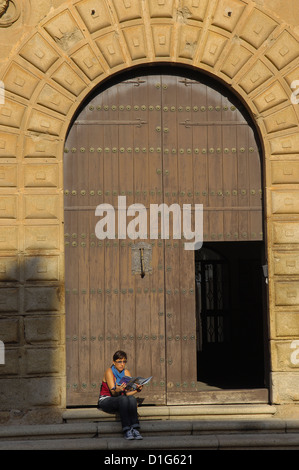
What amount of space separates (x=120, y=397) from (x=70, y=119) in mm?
3058

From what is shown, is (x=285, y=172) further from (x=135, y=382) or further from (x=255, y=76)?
(x=135, y=382)

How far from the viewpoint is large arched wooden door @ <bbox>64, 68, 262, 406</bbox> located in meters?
8.95

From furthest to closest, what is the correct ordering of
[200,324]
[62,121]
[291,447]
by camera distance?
[200,324] → [62,121] → [291,447]

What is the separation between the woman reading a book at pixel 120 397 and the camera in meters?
8.16

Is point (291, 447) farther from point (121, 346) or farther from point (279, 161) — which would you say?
point (279, 161)

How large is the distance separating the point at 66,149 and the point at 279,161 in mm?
2392

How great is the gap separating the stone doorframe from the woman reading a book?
0.52 m

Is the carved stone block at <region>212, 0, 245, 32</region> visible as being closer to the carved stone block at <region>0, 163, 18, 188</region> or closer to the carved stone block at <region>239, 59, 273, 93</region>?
the carved stone block at <region>239, 59, 273, 93</region>

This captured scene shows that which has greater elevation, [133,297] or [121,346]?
[133,297]

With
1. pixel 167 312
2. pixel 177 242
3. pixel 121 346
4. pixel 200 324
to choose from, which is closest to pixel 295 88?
pixel 177 242

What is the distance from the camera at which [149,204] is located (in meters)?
9.07

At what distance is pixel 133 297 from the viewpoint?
29.6ft

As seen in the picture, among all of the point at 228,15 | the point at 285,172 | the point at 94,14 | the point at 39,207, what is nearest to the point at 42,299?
the point at 39,207

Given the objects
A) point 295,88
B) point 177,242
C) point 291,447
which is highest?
point 295,88
